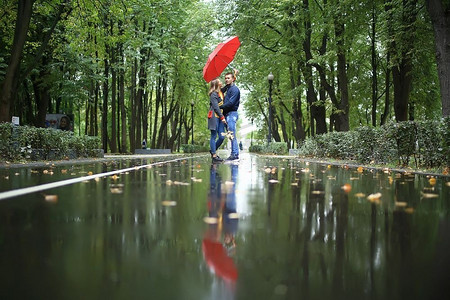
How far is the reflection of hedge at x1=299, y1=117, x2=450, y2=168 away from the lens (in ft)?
31.7

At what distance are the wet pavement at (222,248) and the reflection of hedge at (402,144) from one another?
17.6 feet

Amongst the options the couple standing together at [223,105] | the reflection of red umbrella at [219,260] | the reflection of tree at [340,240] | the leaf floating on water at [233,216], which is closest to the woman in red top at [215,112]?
the couple standing together at [223,105]

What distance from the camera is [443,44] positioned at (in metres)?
12.5

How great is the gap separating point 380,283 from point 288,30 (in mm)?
23686

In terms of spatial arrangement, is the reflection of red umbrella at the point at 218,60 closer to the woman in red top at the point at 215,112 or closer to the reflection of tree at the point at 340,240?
the woman in red top at the point at 215,112

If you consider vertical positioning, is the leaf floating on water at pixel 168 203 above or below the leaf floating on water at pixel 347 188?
above

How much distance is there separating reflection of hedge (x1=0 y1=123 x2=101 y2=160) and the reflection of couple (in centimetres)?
959

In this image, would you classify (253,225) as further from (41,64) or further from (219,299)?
(41,64)

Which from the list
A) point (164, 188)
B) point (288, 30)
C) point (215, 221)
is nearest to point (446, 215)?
point (215, 221)

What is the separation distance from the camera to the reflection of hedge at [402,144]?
31.7 ft

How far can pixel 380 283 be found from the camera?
2074mm

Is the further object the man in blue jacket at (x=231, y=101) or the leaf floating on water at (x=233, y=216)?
the man in blue jacket at (x=231, y=101)

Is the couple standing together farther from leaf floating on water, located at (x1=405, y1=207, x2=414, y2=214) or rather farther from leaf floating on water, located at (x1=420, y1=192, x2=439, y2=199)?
leaf floating on water, located at (x1=405, y1=207, x2=414, y2=214)

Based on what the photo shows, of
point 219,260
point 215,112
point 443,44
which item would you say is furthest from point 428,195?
point 215,112
